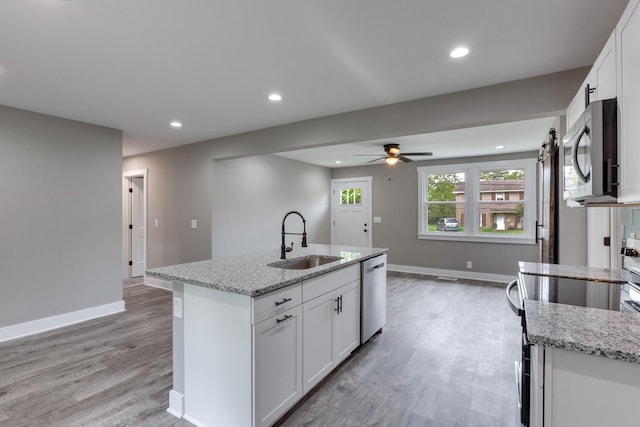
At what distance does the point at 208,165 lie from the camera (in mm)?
4707

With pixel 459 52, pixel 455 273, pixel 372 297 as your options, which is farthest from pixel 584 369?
pixel 455 273

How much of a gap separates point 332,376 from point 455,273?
4.51 m

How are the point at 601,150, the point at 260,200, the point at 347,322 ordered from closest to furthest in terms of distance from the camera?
the point at 601,150 → the point at 347,322 → the point at 260,200

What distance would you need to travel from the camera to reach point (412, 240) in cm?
659

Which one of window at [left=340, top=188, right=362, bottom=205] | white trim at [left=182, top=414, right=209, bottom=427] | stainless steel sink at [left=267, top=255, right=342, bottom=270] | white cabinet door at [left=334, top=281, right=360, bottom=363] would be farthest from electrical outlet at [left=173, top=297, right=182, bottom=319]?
window at [left=340, top=188, right=362, bottom=205]

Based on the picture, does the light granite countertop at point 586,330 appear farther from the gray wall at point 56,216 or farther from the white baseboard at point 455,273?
the white baseboard at point 455,273

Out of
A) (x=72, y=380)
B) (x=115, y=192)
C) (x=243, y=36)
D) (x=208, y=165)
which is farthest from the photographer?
(x=208, y=165)

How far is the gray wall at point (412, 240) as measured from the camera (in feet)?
18.7

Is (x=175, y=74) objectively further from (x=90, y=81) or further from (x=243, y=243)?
(x=243, y=243)

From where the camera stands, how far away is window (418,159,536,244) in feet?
18.2

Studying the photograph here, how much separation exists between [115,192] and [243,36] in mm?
3219

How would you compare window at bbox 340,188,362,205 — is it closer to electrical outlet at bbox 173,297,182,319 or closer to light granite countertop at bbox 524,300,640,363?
electrical outlet at bbox 173,297,182,319

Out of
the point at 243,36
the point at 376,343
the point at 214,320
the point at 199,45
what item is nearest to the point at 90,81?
the point at 199,45

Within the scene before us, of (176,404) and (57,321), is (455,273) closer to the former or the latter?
(176,404)
